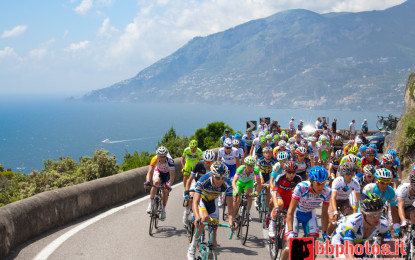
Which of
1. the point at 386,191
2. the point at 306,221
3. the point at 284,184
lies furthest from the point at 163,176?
the point at 386,191

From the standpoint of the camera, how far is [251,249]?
27.4 feet

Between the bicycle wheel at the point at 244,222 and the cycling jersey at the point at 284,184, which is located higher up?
the cycling jersey at the point at 284,184

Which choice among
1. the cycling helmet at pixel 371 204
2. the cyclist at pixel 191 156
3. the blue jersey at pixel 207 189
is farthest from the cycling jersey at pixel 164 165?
the cycling helmet at pixel 371 204

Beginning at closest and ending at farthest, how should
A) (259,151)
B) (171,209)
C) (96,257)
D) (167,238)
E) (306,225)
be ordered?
1. (306,225)
2. (96,257)
3. (167,238)
4. (171,209)
5. (259,151)

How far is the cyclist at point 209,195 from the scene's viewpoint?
6395mm

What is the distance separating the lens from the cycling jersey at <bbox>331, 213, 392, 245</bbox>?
14.9 ft

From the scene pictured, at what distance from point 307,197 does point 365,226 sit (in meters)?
1.79

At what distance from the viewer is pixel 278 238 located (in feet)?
24.8

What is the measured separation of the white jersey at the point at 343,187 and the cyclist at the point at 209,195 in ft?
7.04

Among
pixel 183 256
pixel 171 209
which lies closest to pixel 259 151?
pixel 171 209

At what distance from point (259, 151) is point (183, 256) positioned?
23.0 feet

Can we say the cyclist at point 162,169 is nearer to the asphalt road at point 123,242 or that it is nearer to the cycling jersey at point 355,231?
the asphalt road at point 123,242

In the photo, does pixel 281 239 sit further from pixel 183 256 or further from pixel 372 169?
pixel 372 169

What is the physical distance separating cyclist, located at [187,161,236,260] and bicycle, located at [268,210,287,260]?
47.7 inches
